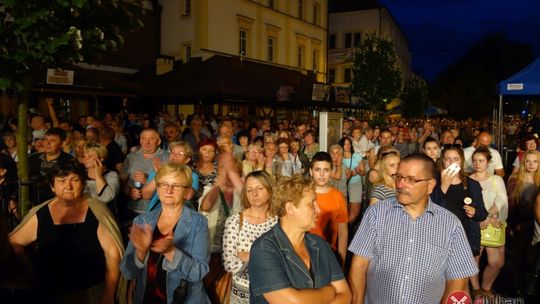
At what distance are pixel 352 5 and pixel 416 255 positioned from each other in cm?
5741

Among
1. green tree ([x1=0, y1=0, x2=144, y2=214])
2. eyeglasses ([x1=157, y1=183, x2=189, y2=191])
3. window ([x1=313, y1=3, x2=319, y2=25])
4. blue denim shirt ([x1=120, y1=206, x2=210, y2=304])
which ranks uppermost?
window ([x1=313, y1=3, x2=319, y2=25])

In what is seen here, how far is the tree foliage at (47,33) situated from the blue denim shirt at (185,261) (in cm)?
184

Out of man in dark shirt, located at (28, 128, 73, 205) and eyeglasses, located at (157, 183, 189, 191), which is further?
man in dark shirt, located at (28, 128, 73, 205)

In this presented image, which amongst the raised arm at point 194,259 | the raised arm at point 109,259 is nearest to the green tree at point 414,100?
the raised arm at point 194,259

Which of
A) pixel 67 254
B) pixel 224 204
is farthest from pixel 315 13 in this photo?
pixel 67 254

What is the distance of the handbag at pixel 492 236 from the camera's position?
571cm

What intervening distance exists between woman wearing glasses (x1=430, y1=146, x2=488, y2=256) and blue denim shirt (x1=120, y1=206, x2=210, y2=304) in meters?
2.46

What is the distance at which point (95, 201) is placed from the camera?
3.80 m

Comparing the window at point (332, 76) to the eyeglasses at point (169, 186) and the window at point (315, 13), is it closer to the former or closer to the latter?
the window at point (315, 13)

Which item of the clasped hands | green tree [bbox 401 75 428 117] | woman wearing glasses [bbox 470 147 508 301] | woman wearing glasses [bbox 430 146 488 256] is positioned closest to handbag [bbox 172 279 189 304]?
Result: the clasped hands

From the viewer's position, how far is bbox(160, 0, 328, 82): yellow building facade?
3105cm

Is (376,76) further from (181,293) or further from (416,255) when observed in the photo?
(181,293)

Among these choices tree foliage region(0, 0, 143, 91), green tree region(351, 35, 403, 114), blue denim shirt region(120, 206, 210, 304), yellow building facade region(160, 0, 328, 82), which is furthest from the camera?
yellow building facade region(160, 0, 328, 82)

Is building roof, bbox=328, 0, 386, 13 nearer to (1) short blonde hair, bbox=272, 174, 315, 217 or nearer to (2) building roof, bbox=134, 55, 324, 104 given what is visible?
(2) building roof, bbox=134, 55, 324, 104
